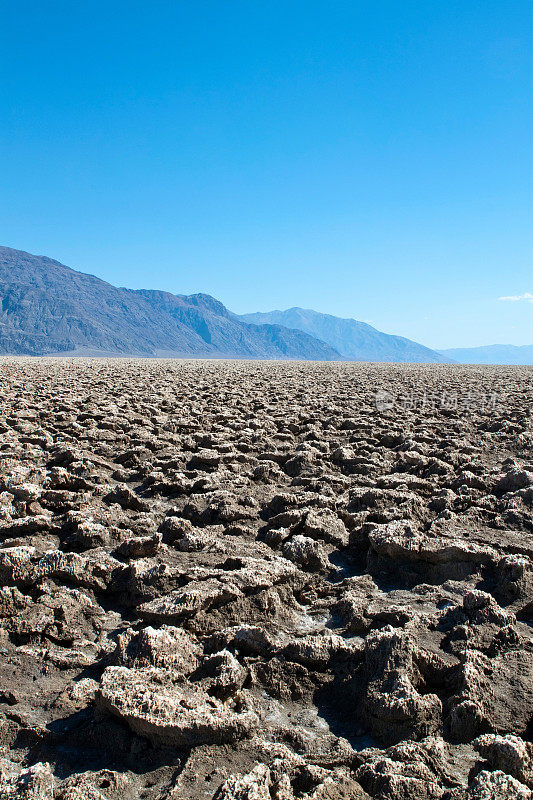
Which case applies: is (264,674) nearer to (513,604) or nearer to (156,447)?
(513,604)

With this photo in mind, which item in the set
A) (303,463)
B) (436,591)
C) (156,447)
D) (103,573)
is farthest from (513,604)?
(156,447)

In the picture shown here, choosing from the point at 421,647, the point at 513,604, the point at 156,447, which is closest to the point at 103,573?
the point at 421,647

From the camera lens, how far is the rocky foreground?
1.60 meters

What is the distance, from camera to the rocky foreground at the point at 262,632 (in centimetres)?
160

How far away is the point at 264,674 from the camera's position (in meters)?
2.04

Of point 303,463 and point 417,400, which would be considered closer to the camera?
point 303,463

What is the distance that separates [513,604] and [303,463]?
8.75 feet

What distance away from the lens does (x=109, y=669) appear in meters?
1.87

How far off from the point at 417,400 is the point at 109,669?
9.82 meters

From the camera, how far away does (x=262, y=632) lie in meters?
2.20

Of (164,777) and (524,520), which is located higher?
(524,520)

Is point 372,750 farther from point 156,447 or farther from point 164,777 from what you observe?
point 156,447

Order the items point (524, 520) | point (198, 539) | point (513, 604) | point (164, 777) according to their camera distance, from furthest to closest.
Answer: point (524, 520) < point (198, 539) < point (513, 604) < point (164, 777)

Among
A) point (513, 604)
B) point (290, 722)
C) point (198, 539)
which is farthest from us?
point (198, 539)
